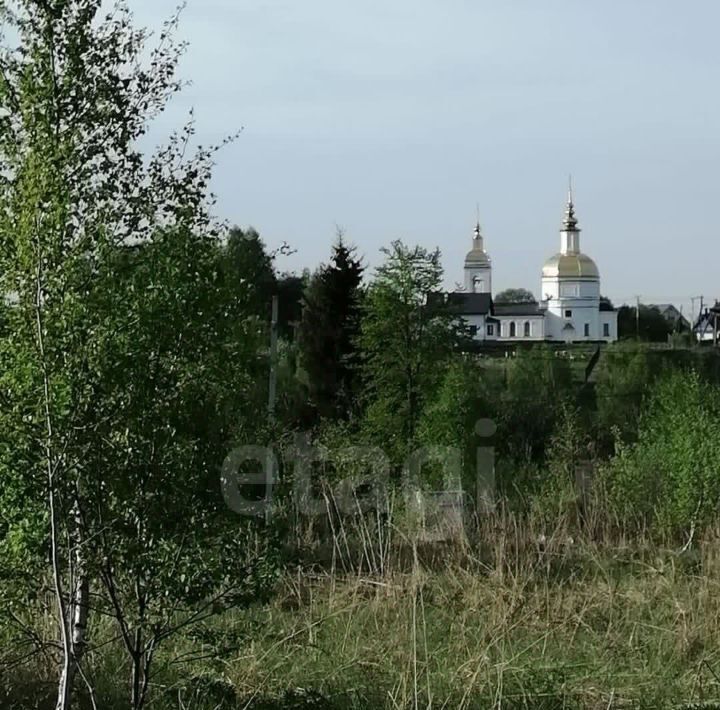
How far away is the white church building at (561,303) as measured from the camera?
51906 millimetres

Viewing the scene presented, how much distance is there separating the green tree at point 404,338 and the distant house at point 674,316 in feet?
103

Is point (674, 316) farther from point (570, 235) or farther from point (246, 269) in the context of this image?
point (246, 269)

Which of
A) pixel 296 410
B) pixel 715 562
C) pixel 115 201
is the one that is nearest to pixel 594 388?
pixel 296 410

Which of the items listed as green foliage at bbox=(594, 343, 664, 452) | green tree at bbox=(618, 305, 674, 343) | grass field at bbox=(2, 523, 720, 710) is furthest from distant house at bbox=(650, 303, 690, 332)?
grass field at bbox=(2, 523, 720, 710)

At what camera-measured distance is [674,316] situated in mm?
51688

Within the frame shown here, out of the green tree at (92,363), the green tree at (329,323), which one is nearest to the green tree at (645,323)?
the green tree at (329,323)

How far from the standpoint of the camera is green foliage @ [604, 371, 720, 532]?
33.3 ft

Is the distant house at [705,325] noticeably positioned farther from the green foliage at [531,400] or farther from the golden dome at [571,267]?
the golden dome at [571,267]

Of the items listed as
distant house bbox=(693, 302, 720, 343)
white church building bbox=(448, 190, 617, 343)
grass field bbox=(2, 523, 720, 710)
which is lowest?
grass field bbox=(2, 523, 720, 710)

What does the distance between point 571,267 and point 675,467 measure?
49.3 metres

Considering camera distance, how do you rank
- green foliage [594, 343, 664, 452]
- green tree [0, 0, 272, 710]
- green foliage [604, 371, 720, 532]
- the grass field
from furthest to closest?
1. green foliage [594, 343, 664, 452]
2. green foliage [604, 371, 720, 532]
3. the grass field
4. green tree [0, 0, 272, 710]

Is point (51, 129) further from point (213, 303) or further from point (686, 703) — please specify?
point (686, 703)

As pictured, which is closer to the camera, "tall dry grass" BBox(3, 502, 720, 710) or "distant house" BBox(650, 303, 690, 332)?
"tall dry grass" BBox(3, 502, 720, 710)

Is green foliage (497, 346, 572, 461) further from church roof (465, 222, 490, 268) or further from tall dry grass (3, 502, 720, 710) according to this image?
church roof (465, 222, 490, 268)
